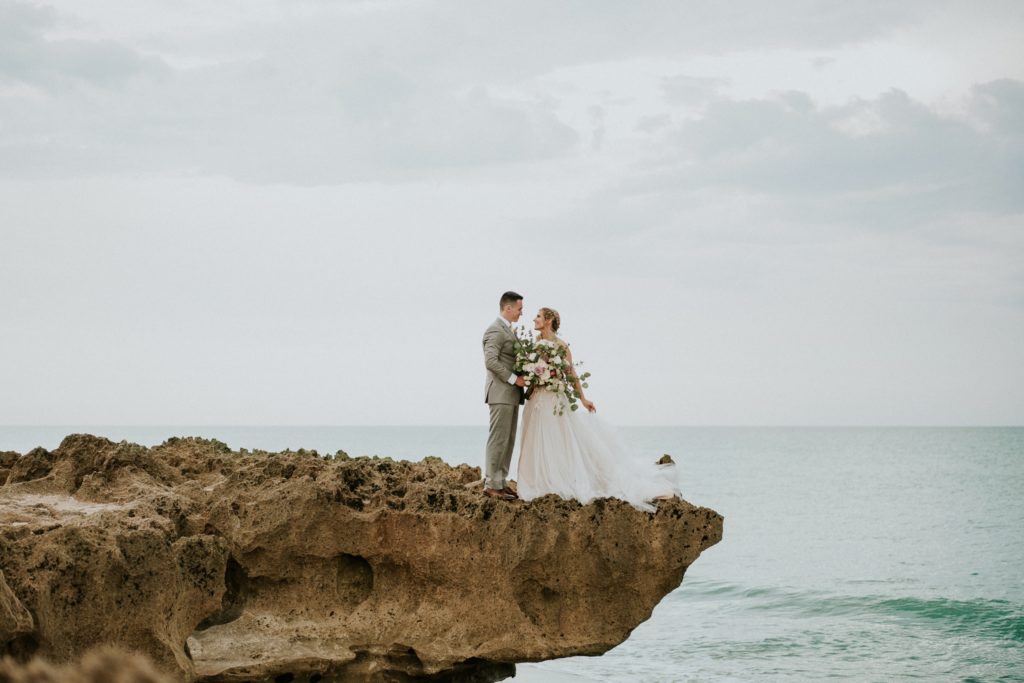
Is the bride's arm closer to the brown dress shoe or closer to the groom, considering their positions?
the groom

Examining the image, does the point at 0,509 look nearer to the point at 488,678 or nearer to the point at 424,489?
the point at 424,489

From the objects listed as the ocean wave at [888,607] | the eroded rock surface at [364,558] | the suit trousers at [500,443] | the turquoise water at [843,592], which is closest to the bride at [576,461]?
the suit trousers at [500,443]

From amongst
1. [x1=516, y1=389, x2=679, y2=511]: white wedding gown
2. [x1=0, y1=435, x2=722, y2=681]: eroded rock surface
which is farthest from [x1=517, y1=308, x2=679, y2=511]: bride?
[x1=0, y1=435, x2=722, y2=681]: eroded rock surface

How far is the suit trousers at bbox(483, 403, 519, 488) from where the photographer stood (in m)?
10.5

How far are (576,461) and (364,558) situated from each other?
231 cm

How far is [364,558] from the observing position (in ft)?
32.0

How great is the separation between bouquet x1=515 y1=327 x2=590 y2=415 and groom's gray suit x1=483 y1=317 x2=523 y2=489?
123mm

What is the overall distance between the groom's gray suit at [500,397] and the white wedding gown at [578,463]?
0.16 metres

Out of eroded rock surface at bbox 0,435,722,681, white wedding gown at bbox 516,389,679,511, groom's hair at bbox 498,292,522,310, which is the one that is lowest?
eroded rock surface at bbox 0,435,722,681

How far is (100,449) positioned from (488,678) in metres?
4.65

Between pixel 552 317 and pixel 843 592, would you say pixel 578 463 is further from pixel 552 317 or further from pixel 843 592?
pixel 843 592

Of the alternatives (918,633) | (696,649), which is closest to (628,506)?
(696,649)

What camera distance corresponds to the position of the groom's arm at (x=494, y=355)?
10594mm

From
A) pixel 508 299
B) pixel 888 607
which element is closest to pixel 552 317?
pixel 508 299
